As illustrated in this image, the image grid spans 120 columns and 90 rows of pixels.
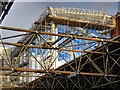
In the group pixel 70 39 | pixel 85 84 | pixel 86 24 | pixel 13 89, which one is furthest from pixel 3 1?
pixel 86 24

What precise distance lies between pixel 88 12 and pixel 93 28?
1908 millimetres

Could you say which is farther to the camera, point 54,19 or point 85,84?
point 54,19

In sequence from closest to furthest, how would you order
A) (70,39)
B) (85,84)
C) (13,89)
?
(70,39) → (85,84) → (13,89)

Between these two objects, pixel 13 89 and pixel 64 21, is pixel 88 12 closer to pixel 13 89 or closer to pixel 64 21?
pixel 64 21

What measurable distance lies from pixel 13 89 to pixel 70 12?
10.2m

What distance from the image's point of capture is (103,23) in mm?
32406

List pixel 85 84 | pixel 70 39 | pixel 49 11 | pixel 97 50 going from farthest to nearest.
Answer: pixel 49 11, pixel 85 84, pixel 97 50, pixel 70 39

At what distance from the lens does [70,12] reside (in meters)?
31.6

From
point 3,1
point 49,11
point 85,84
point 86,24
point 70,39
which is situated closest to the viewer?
point 3,1

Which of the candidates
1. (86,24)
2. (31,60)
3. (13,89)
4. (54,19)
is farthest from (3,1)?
(31,60)

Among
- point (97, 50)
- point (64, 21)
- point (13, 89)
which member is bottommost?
point (13, 89)

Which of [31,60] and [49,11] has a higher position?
[49,11]

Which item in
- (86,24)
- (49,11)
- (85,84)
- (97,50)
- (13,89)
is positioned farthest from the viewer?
(86,24)

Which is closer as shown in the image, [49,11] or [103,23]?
[49,11]
